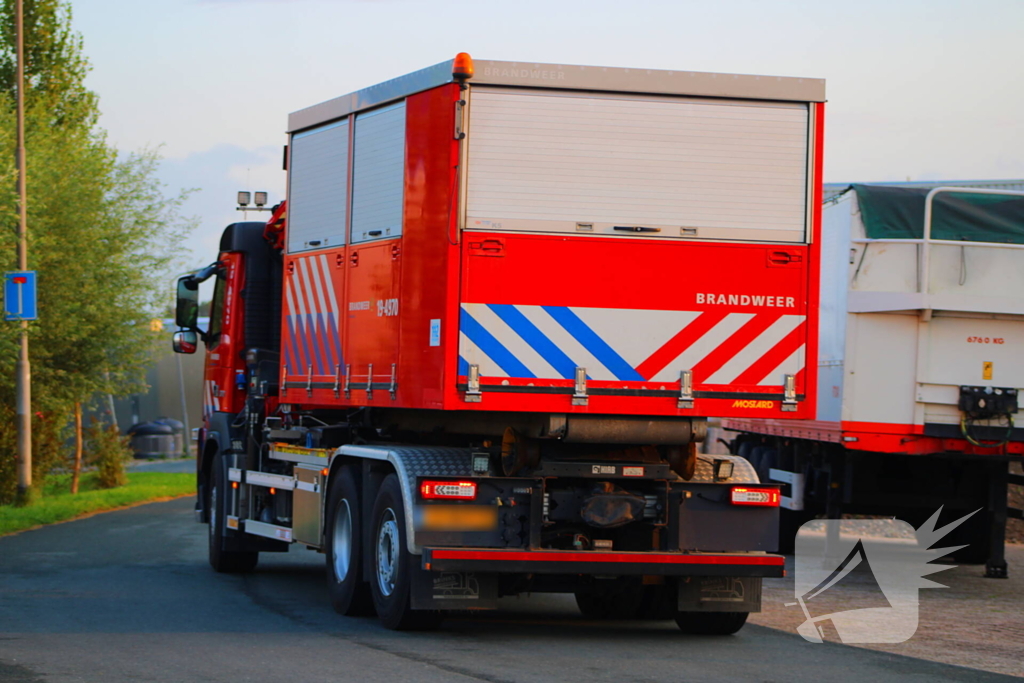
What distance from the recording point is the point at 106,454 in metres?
28.6

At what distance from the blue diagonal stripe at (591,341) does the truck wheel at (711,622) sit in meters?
1.95

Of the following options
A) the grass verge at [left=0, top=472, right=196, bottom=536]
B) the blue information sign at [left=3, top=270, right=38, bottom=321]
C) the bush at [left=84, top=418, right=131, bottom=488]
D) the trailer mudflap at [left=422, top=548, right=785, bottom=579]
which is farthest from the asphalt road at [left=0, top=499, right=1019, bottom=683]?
the bush at [left=84, top=418, right=131, bottom=488]

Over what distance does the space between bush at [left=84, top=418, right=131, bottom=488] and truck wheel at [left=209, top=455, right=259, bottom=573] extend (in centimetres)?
1488

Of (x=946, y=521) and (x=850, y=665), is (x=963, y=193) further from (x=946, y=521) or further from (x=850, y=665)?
(x=850, y=665)

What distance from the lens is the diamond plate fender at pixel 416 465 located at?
9.20 m

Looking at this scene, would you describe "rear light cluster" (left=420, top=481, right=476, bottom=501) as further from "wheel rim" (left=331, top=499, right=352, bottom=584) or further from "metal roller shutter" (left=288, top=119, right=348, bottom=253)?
"metal roller shutter" (left=288, top=119, right=348, bottom=253)

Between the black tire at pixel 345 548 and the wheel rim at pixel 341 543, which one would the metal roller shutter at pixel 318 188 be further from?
the wheel rim at pixel 341 543

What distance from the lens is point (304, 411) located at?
42.3 feet

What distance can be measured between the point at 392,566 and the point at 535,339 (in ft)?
6.21

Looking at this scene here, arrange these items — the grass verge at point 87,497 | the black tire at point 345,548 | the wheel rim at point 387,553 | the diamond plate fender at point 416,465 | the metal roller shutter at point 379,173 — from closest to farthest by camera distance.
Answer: the diamond plate fender at point 416,465, the wheel rim at point 387,553, the metal roller shutter at point 379,173, the black tire at point 345,548, the grass verge at point 87,497

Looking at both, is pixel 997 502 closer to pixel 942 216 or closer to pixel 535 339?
pixel 942 216

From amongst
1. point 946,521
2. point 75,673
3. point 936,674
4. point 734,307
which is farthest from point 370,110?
point 946,521

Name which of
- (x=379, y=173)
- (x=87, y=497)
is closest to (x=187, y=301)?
(x=379, y=173)

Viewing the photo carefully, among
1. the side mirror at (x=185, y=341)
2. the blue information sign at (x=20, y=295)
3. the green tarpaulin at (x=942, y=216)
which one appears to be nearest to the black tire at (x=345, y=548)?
the side mirror at (x=185, y=341)
